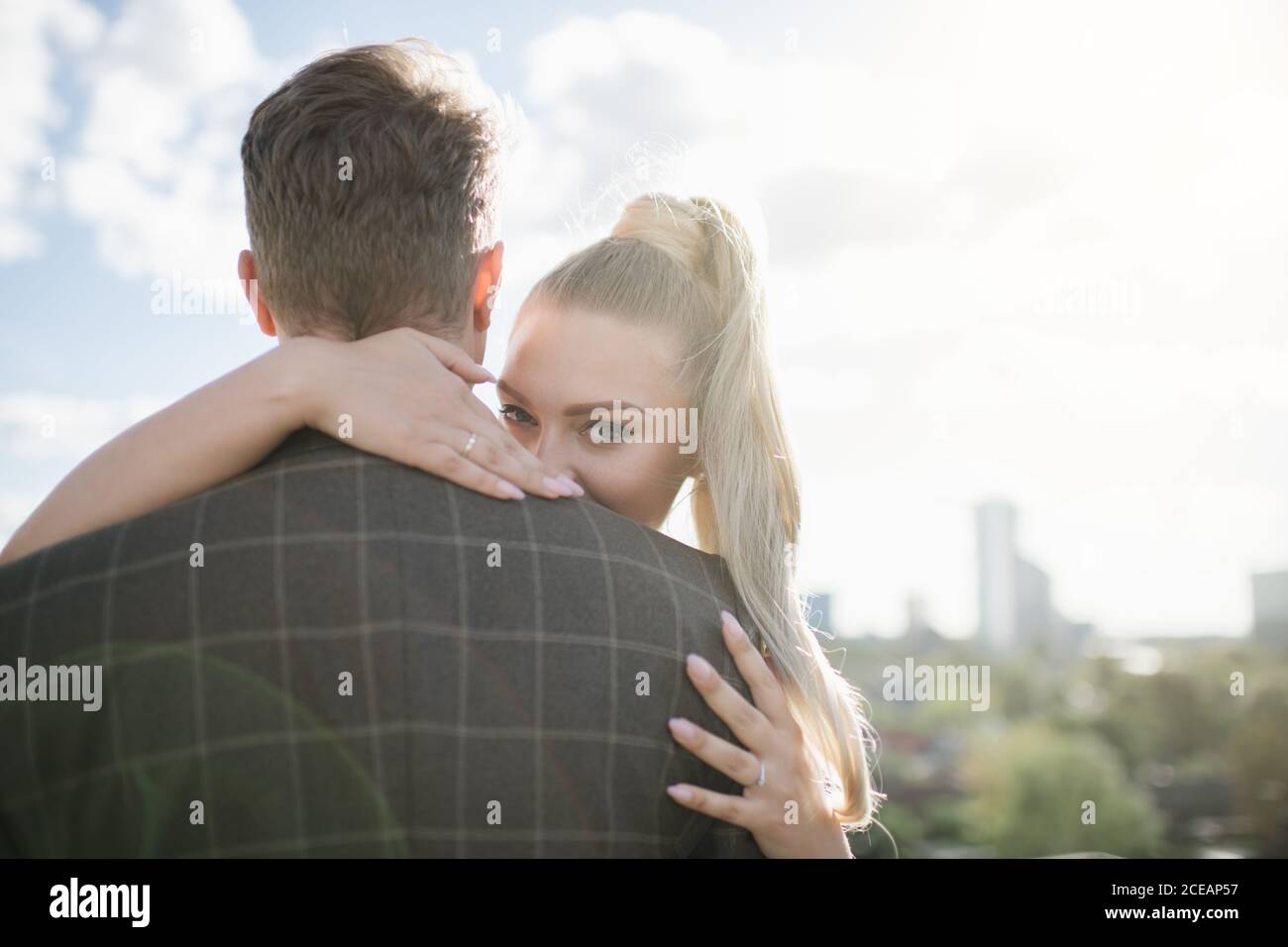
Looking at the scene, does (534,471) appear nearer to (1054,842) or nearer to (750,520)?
(750,520)

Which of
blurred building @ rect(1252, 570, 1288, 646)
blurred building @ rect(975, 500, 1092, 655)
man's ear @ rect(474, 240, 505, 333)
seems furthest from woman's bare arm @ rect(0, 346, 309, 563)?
blurred building @ rect(975, 500, 1092, 655)

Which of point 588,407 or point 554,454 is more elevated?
point 588,407

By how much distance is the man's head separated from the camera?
1.84 metres

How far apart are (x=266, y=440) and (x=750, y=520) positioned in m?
1.18

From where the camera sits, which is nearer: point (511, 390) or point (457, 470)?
point (457, 470)

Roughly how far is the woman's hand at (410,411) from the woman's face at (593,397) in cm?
94

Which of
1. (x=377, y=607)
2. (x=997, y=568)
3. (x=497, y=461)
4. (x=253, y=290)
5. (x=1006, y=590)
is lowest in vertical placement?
(x=377, y=607)

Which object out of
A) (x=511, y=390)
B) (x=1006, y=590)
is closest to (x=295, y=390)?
(x=511, y=390)

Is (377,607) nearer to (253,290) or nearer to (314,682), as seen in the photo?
(314,682)

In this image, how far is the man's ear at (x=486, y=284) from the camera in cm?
203

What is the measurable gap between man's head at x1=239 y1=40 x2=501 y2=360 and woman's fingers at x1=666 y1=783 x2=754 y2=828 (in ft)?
3.06

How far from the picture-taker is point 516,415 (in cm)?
296

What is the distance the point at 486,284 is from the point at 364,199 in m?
0.32
